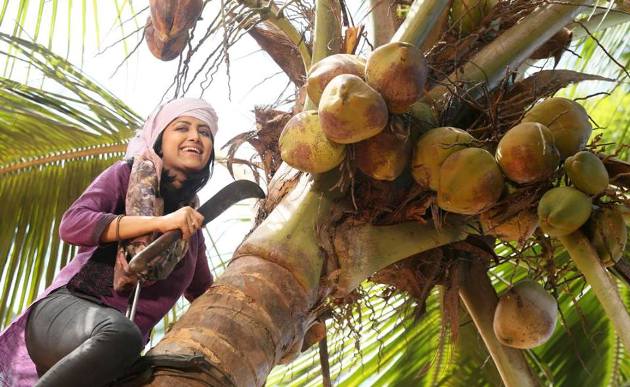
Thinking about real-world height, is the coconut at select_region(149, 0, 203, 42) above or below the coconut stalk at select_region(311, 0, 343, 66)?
above

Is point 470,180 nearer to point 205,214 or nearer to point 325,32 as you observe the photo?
point 325,32

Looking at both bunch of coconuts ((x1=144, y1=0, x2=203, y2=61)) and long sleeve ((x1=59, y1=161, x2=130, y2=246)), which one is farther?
bunch of coconuts ((x1=144, y1=0, x2=203, y2=61))

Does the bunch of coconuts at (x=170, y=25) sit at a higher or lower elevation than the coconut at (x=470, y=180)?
higher

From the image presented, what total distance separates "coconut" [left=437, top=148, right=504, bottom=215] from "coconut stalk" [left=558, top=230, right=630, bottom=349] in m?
0.19

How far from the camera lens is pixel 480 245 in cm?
216

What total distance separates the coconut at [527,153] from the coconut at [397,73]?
0.23 metres

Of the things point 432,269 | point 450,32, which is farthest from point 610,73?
point 432,269

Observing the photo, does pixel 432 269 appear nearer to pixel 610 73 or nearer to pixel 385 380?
pixel 385 380

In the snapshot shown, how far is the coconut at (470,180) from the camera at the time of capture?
1803 mm

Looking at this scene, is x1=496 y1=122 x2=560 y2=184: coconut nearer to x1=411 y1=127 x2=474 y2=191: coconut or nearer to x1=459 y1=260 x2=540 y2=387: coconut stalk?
x1=411 y1=127 x2=474 y2=191: coconut

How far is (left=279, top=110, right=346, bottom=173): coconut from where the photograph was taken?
181 centimetres

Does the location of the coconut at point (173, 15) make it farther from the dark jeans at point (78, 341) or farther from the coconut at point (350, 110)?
the dark jeans at point (78, 341)

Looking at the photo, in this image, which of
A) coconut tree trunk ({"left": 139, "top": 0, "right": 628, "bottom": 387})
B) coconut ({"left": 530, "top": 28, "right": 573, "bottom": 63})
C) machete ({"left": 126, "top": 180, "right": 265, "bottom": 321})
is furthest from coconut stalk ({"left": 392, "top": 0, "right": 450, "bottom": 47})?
machete ({"left": 126, "top": 180, "right": 265, "bottom": 321})

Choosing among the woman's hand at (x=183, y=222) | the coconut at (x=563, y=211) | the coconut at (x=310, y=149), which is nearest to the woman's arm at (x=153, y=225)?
the woman's hand at (x=183, y=222)
